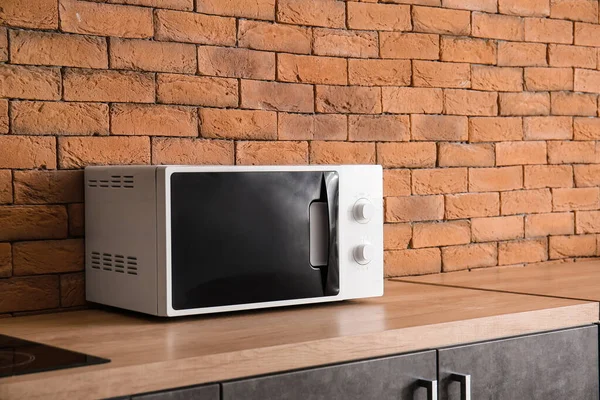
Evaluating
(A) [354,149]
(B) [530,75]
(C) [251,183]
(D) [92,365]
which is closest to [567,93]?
(B) [530,75]

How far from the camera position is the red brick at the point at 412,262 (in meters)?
2.39

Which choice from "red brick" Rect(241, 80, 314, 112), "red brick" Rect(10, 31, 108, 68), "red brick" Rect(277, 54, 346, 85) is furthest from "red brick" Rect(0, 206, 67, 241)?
"red brick" Rect(277, 54, 346, 85)

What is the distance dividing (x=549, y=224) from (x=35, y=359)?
1.78m

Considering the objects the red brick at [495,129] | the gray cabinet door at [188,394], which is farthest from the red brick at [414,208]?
the gray cabinet door at [188,394]

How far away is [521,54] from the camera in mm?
2658

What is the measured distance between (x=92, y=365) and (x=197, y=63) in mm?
956

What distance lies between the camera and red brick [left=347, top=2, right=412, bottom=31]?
233cm

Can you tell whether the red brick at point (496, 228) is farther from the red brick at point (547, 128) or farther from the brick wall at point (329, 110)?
the red brick at point (547, 128)

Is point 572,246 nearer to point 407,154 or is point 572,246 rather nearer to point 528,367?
point 407,154

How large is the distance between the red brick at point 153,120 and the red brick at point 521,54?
3.27ft

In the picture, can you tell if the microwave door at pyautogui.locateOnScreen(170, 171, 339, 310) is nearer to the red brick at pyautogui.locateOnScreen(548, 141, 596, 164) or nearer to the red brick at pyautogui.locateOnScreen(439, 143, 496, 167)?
the red brick at pyautogui.locateOnScreen(439, 143, 496, 167)

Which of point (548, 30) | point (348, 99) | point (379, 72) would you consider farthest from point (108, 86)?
point (548, 30)

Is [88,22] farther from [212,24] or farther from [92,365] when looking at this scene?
[92,365]

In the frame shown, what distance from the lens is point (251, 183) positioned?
1752 millimetres
